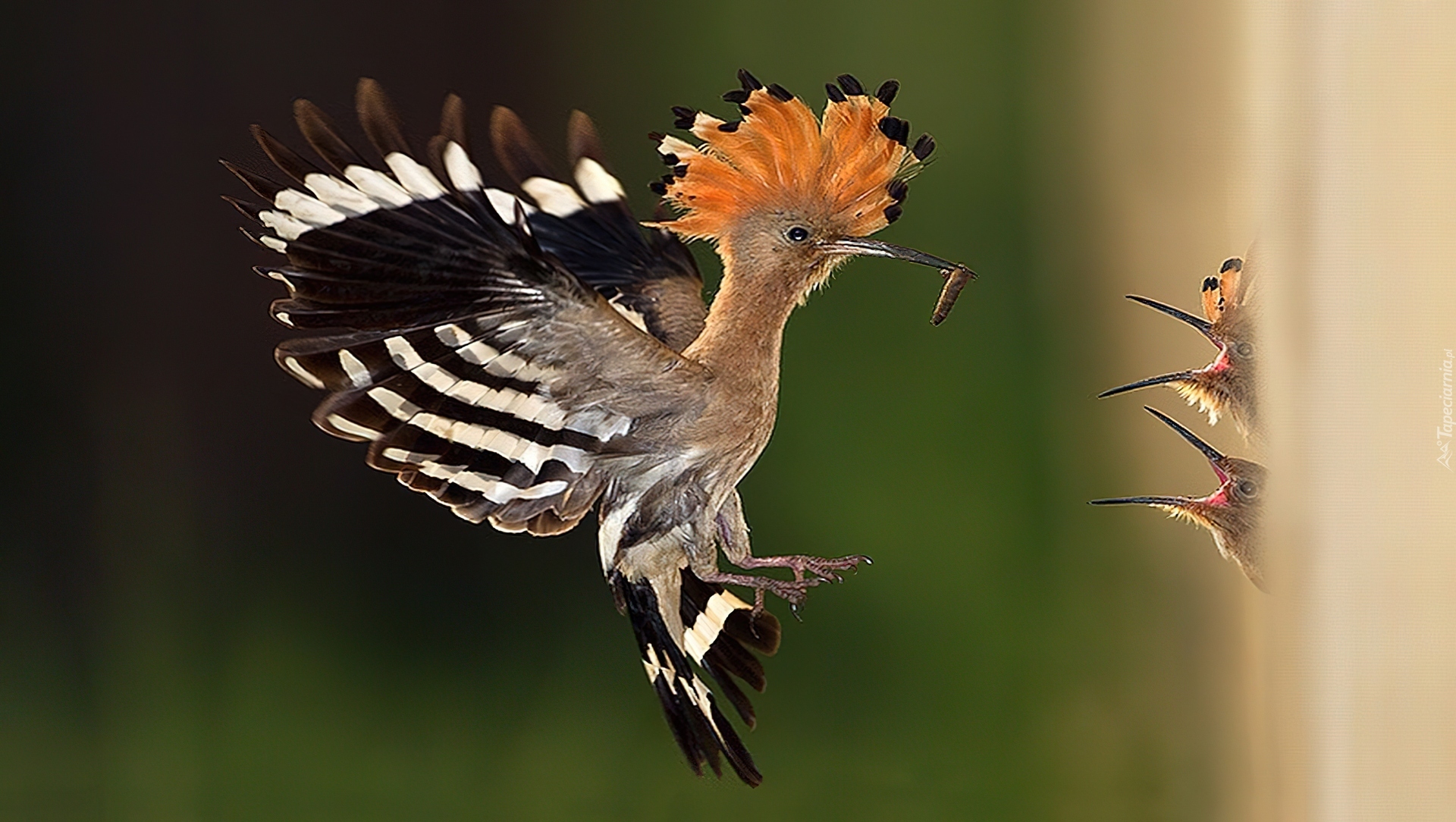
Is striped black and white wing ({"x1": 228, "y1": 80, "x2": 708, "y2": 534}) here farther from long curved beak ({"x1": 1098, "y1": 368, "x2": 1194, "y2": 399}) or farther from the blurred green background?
long curved beak ({"x1": 1098, "y1": 368, "x2": 1194, "y2": 399})

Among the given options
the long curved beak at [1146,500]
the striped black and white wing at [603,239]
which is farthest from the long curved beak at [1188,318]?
the striped black and white wing at [603,239]

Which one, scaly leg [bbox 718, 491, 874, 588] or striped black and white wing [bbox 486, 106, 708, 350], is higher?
striped black and white wing [bbox 486, 106, 708, 350]

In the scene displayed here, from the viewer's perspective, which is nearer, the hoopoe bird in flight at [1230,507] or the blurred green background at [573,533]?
the hoopoe bird in flight at [1230,507]

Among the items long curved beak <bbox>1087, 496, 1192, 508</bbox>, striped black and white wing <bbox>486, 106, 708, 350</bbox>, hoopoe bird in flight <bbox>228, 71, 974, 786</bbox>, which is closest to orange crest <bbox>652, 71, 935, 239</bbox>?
hoopoe bird in flight <bbox>228, 71, 974, 786</bbox>

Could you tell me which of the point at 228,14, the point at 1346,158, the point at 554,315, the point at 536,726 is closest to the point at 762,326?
the point at 554,315

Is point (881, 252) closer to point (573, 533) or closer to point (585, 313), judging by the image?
point (585, 313)

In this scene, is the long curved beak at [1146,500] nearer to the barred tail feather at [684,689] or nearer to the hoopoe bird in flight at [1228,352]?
the hoopoe bird in flight at [1228,352]
